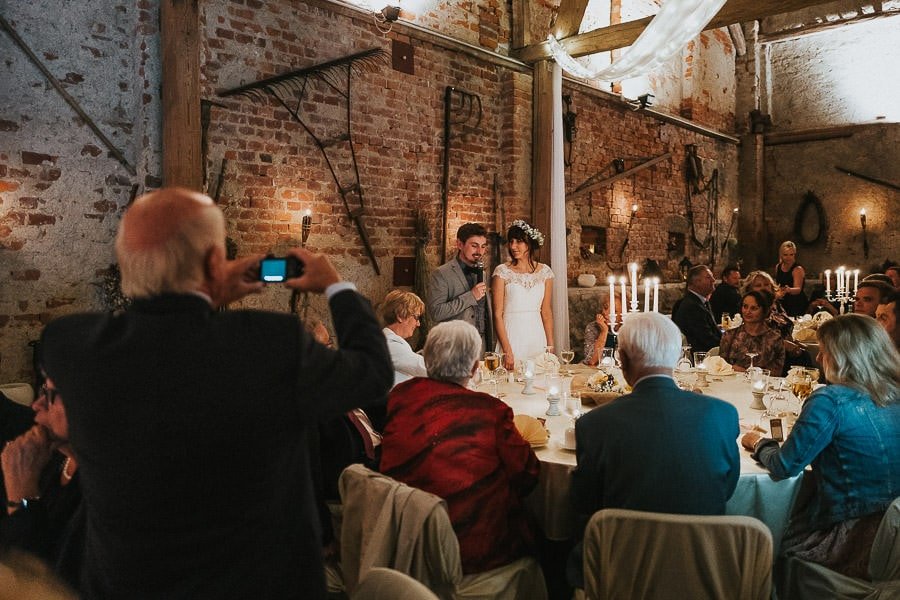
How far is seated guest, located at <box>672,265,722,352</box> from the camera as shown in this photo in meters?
5.33

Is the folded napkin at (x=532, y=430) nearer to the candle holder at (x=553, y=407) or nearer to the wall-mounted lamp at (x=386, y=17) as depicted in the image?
the candle holder at (x=553, y=407)

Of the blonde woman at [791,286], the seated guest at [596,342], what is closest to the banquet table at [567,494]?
the seated guest at [596,342]

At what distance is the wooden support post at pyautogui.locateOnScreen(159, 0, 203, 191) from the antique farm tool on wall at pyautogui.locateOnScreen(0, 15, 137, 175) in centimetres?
28

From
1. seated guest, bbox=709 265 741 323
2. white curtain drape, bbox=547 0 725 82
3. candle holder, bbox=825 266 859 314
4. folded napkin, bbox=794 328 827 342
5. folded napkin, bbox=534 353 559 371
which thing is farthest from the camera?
seated guest, bbox=709 265 741 323

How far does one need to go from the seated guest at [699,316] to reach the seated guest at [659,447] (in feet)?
11.1

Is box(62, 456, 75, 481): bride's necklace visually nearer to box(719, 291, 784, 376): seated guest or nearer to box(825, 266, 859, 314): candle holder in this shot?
box(719, 291, 784, 376): seated guest

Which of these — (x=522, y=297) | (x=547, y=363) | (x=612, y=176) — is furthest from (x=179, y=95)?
(x=612, y=176)

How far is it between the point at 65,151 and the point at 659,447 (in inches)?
156

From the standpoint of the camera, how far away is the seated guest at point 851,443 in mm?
2232

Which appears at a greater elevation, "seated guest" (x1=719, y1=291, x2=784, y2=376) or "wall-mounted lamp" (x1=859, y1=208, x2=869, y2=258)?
"wall-mounted lamp" (x1=859, y1=208, x2=869, y2=258)

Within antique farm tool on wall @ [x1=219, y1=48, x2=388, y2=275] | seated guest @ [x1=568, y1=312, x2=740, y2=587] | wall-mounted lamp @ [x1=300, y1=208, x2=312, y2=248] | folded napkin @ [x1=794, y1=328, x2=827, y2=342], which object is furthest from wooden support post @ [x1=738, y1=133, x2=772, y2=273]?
seated guest @ [x1=568, y1=312, x2=740, y2=587]

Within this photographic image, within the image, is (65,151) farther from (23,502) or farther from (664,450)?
(664,450)

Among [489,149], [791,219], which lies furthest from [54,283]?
[791,219]

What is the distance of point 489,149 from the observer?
22.9 ft
